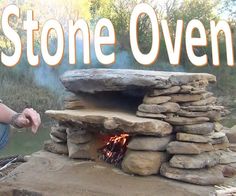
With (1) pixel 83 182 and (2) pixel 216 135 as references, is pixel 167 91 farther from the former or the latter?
(1) pixel 83 182

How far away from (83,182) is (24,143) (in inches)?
181

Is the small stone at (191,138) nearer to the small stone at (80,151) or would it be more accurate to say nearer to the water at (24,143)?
the small stone at (80,151)

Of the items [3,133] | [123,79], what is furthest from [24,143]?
[3,133]

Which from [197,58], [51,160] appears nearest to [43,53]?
[197,58]

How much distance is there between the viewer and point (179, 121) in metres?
3.38

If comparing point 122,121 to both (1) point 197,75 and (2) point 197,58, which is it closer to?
(1) point 197,75

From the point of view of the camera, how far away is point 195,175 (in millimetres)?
3260

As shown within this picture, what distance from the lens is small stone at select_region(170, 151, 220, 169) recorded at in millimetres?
3264

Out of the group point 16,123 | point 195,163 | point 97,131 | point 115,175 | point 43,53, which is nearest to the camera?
point 16,123

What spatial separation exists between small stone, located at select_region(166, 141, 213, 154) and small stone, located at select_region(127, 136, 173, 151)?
7 cm

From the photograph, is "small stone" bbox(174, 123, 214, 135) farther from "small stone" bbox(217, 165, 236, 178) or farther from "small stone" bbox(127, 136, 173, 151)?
"small stone" bbox(217, 165, 236, 178)

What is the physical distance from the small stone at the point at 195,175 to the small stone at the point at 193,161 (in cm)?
5

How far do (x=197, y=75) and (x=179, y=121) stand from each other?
1.35 feet

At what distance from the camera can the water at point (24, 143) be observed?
7.07 m
